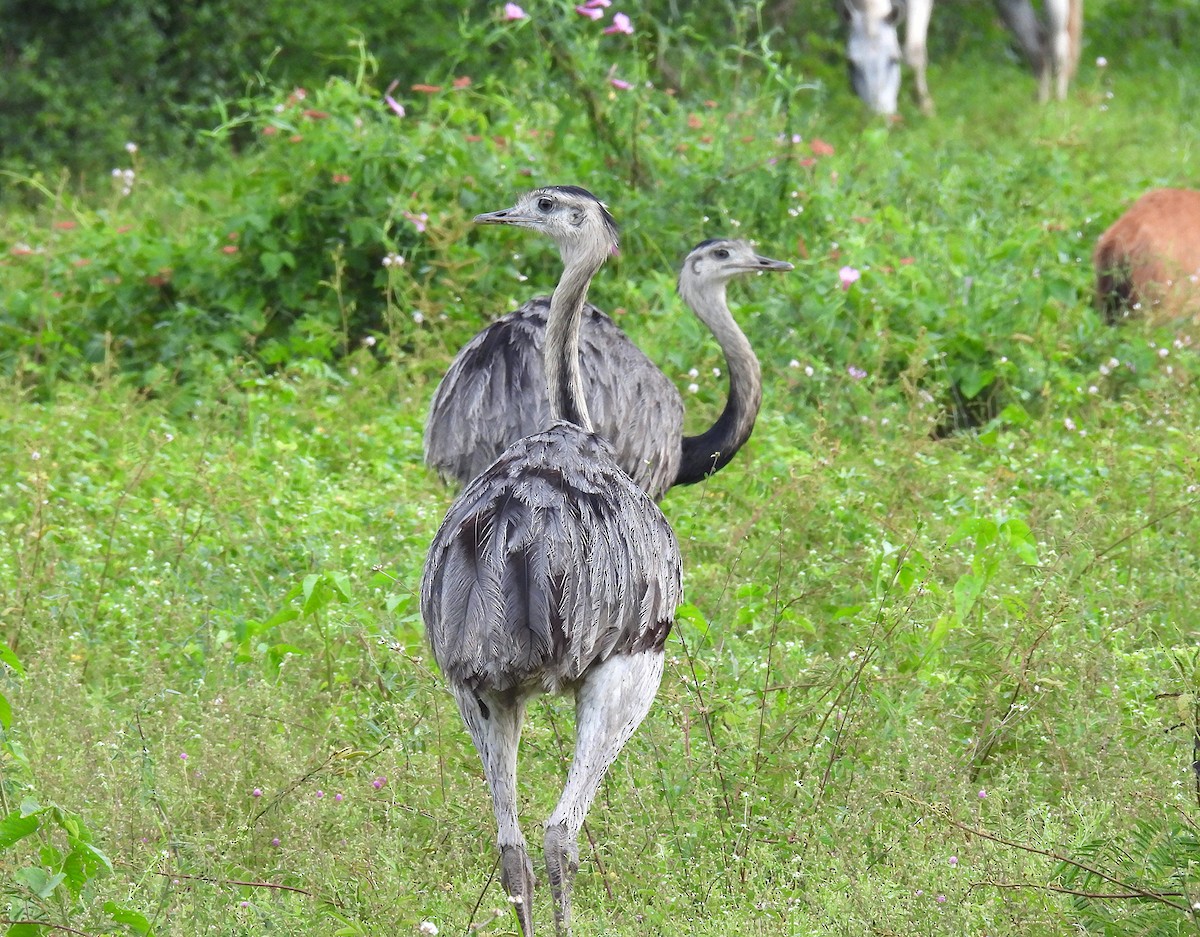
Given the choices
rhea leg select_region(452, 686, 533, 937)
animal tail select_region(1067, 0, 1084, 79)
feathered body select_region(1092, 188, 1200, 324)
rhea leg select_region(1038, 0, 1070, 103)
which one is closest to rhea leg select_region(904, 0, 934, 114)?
rhea leg select_region(1038, 0, 1070, 103)

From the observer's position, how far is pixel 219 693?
4652mm

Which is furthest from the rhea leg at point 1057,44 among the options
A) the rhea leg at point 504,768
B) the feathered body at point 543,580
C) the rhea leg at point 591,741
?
the rhea leg at point 504,768

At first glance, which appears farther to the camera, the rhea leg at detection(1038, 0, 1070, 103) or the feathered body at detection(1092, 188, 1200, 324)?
the rhea leg at detection(1038, 0, 1070, 103)

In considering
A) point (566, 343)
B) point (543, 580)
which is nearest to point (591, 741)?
point (543, 580)

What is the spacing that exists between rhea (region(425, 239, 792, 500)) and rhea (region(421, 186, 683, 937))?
1.41m

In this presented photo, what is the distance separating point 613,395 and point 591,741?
2097 millimetres

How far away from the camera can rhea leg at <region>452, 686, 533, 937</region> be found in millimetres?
3695

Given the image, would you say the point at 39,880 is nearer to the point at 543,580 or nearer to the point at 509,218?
the point at 543,580

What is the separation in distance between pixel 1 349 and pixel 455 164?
232 centimetres

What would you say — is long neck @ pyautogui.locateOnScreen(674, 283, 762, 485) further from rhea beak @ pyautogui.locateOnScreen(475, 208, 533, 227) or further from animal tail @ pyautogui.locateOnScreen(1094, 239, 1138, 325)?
animal tail @ pyautogui.locateOnScreen(1094, 239, 1138, 325)

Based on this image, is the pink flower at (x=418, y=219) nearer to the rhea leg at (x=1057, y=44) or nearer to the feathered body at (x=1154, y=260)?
the feathered body at (x=1154, y=260)

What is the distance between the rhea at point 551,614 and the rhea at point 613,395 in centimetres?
141

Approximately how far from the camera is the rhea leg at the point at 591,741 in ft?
12.2

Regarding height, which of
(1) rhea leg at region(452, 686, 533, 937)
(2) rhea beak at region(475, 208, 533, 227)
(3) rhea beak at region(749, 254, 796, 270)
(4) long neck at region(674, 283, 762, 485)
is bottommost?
(1) rhea leg at region(452, 686, 533, 937)
